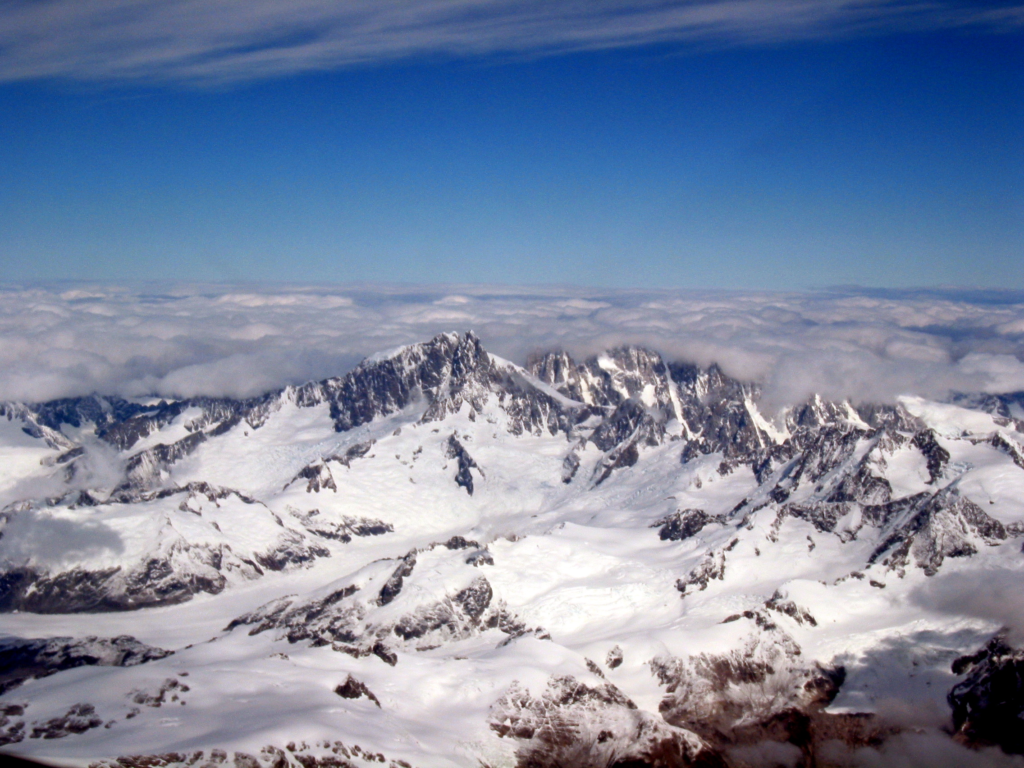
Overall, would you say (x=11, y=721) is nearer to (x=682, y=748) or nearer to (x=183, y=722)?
(x=183, y=722)

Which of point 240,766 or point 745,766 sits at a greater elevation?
point 240,766

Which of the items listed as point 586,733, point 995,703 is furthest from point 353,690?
point 995,703

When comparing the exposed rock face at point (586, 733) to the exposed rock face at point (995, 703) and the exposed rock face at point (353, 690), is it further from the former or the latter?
the exposed rock face at point (995, 703)

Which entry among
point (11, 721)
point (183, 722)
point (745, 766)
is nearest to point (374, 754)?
point (183, 722)

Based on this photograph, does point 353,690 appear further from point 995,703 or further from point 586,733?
point 995,703

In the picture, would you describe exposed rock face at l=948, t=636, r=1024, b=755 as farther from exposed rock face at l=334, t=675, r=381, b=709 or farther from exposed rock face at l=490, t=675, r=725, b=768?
exposed rock face at l=334, t=675, r=381, b=709

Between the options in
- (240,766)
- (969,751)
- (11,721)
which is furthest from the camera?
(969,751)

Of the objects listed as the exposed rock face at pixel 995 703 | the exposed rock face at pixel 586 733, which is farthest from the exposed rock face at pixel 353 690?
the exposed rock face at pixel 995 703
